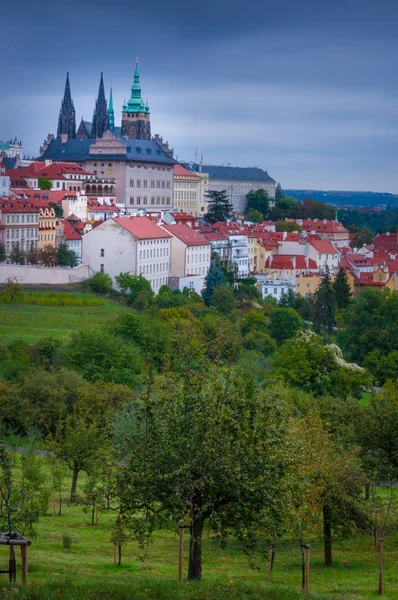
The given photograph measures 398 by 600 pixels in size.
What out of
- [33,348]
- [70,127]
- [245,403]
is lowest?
[33,348]

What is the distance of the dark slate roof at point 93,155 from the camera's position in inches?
4658

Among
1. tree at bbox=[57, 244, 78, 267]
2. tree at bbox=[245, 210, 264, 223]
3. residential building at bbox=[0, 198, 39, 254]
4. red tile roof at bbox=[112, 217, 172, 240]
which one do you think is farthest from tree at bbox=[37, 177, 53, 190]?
tree at bbox=[245, 210, 264, 223]

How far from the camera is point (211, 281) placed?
82.4 m

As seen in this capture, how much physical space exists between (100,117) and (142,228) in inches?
3129

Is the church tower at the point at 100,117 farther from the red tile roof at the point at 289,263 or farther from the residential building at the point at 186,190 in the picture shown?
the red tile roof at the point at 289,263

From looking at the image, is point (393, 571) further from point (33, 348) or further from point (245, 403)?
point (33, 348)

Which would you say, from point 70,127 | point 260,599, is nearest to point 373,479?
point 260,599

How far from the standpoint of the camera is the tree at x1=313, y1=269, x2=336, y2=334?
3120 inches

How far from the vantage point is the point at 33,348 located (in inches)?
2066

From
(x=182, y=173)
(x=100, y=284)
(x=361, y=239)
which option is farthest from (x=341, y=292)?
(x=182, y=173)

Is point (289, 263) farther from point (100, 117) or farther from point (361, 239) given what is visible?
point (100, 117)

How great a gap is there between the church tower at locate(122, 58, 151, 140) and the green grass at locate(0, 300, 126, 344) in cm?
8381

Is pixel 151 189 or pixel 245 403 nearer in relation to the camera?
pixel 245 403

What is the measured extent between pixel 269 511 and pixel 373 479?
7548mm
